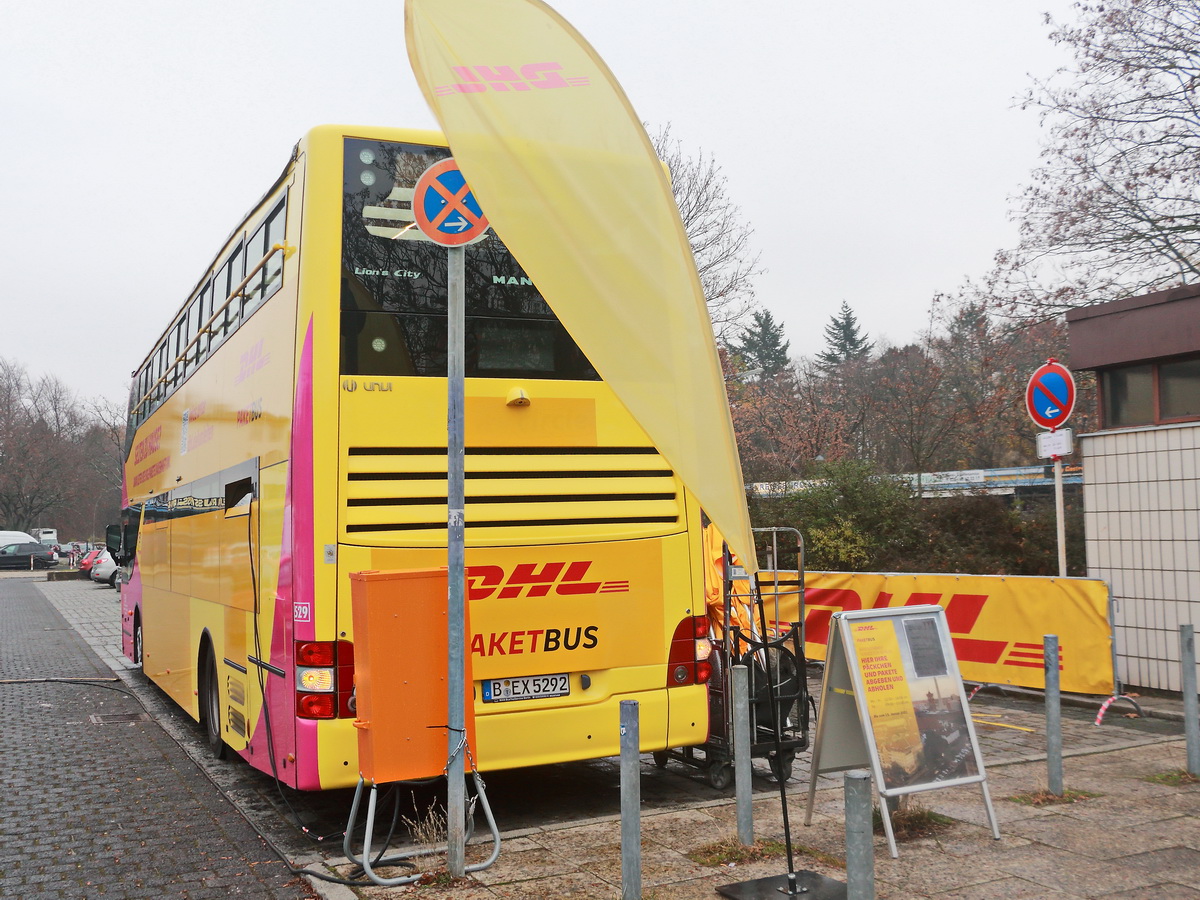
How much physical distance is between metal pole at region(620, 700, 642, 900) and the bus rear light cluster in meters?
1.97

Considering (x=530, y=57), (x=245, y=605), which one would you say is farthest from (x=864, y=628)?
(x=245, y=605)

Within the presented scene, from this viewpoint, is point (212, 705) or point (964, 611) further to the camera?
point (964, 611)

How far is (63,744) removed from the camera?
9.84 m

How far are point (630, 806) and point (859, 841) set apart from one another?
147 centimetres

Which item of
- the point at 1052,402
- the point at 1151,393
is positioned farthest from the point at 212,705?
the point at 1151,393

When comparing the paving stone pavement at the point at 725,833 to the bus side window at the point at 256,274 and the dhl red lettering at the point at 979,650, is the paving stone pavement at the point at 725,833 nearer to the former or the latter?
the dhl red lettering at the point at 979,650

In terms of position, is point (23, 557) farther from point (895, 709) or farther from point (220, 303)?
point (895, 709)

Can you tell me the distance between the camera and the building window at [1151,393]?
10406 mm

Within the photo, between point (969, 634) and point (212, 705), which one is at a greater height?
point (969, 634)

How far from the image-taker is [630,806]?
15.4 ft

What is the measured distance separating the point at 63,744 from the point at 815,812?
7.46 metres

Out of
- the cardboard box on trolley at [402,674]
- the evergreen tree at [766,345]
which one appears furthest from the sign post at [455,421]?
the evergreen tree at [766,345]

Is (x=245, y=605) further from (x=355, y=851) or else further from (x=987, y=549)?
(x=987, y=549)

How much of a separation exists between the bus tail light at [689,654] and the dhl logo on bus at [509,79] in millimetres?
3705
